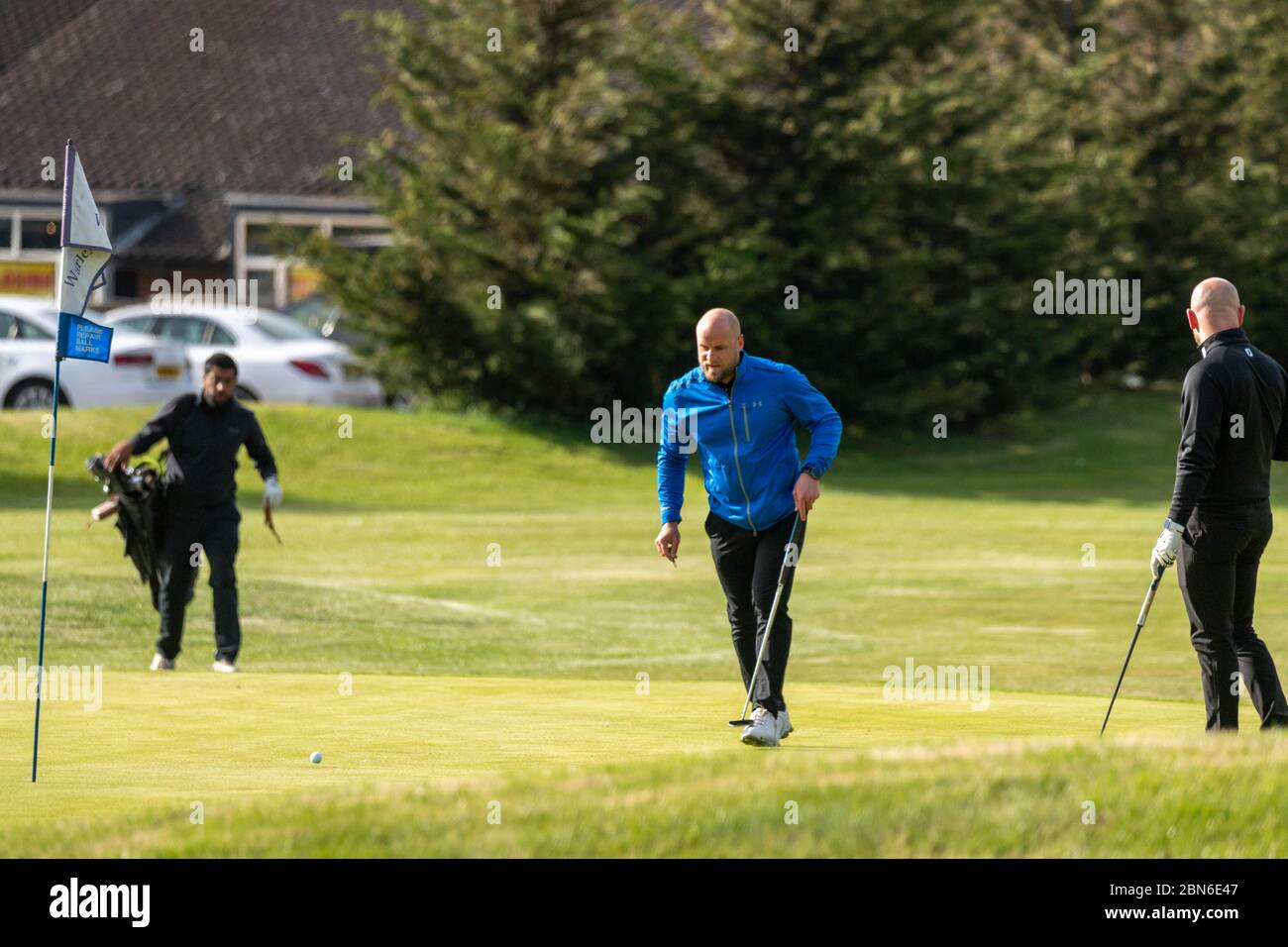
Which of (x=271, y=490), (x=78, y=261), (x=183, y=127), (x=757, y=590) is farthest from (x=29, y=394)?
(x=757, y=590)

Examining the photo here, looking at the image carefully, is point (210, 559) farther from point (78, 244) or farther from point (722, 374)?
point (722, 374)

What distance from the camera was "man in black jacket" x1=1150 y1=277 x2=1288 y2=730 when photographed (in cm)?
950

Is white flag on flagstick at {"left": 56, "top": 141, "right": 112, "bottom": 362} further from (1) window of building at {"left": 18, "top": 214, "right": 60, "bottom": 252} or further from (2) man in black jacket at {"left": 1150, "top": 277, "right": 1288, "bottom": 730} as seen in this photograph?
(1) window of building at {"left": 18, "top": 214, "right": 60, "bottom": 252}

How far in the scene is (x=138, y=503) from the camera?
1491 cm

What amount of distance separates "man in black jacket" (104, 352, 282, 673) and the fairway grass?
3730mm

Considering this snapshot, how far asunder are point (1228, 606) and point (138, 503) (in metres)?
8.03

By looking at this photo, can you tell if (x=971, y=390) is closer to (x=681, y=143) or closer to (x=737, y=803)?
(x=681, y=143)

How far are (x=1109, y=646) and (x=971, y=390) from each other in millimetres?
18224

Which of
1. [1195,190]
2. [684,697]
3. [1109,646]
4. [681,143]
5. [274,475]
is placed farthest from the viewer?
[1195,190]

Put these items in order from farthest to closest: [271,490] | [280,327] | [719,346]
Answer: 1. [280,327]
2. [271,490]
3. [719,346]

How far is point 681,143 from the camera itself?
3506cm

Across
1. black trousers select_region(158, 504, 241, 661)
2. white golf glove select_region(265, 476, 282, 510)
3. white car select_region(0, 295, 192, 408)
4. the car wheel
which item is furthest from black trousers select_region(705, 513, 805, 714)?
the car wheel
